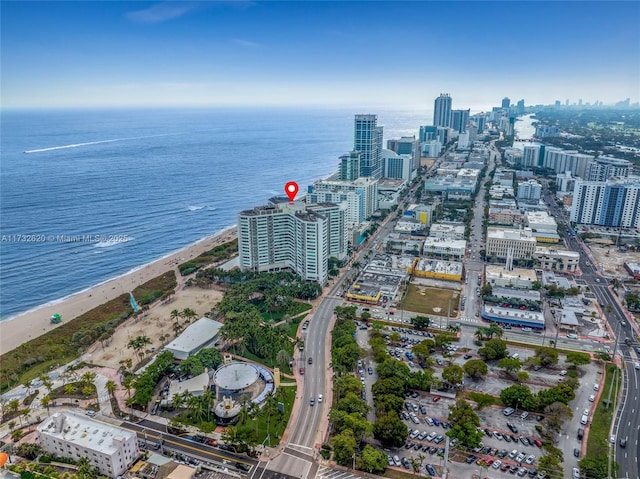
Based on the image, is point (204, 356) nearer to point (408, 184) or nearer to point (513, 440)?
point (513, 440)

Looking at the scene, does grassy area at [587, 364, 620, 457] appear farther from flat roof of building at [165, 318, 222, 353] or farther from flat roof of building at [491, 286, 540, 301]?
flat roof of building at [165, 318, 222, 353]

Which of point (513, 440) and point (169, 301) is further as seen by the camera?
point (169, 301)

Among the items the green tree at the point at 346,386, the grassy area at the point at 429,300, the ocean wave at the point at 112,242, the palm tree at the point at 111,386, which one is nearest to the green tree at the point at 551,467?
the green tree at the point at 346,386

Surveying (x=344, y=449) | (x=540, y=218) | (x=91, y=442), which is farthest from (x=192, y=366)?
(x=540, y=218)

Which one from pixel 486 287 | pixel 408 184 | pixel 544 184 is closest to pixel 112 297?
pixel 486 287

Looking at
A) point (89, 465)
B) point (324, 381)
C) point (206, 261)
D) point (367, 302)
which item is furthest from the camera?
point (206, 261)

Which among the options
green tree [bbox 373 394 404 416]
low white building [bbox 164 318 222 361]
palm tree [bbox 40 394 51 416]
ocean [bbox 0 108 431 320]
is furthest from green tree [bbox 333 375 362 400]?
ocean [bbox 0 108 431 320]
